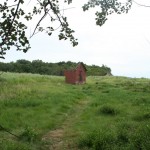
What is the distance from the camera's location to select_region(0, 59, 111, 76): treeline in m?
76.4

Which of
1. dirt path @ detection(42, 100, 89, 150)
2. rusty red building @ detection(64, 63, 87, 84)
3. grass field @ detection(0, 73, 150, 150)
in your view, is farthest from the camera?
rusty red building @ detection(64, 63, 87, 84)

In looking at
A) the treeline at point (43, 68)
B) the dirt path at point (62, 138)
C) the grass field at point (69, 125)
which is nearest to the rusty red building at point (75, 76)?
the grass field at point (69, 125)

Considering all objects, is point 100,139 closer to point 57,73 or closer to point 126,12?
point 126,12

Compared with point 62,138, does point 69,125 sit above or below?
above

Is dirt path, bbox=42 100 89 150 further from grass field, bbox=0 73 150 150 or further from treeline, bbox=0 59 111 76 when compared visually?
treeline, bbox=0 59 111 76

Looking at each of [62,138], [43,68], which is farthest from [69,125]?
[43,68]

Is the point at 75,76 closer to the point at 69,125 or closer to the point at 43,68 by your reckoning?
the point at 69,125

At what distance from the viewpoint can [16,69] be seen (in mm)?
74875

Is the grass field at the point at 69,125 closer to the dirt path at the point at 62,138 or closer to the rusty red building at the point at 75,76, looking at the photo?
the dirt path at the point at 62,138

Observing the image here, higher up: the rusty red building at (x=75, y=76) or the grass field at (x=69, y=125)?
the rusty red building at (x=75, y=76)

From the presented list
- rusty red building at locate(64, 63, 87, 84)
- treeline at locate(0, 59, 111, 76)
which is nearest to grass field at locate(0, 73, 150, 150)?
rusty red building at locate(64, 63, 87, 84)

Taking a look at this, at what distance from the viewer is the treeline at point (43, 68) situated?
251 feet

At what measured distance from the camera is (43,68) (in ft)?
261

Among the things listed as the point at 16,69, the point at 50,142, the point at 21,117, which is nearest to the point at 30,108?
the point at 21,117
